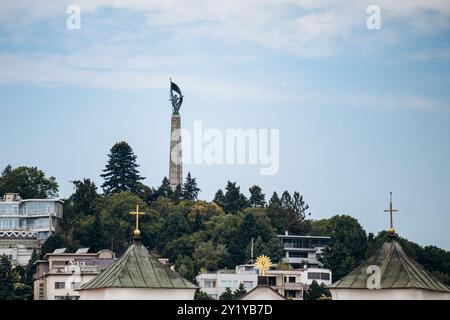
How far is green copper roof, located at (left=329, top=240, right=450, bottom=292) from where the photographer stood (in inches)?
3516

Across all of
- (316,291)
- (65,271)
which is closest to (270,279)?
(316,291)

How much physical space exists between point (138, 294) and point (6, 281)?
87.8 metres

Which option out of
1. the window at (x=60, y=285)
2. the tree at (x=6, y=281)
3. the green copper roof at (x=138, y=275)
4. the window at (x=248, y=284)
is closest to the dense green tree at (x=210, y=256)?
the window at (x=248, y=284)

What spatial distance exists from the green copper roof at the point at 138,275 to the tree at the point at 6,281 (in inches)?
2841

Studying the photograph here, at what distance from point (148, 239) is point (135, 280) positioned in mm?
108718

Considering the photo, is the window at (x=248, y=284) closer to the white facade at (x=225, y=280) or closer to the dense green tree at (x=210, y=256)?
the white facade at (x=225, y=280)

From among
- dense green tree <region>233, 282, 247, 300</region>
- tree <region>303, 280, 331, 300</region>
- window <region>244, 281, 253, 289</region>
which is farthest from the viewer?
window <region>244, 281, 253, 289</region>

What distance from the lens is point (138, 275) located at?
9056 cm

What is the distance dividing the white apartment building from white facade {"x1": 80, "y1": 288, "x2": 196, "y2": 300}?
301 ft

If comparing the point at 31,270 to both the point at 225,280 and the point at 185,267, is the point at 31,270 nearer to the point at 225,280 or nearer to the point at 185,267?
the point at 185,267

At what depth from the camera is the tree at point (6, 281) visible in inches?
6600

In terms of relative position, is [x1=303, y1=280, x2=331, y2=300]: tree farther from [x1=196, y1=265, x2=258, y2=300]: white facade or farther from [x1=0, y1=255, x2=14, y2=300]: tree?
[x1=0, y1=255, x2=14, y2=300]: tree

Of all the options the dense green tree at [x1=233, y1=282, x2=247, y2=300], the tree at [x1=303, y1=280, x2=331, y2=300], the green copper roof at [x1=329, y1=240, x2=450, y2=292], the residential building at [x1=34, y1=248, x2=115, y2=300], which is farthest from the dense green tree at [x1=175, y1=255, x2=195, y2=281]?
the green copper roof at [x1=329, y1=240, x2=450, y2=292]
